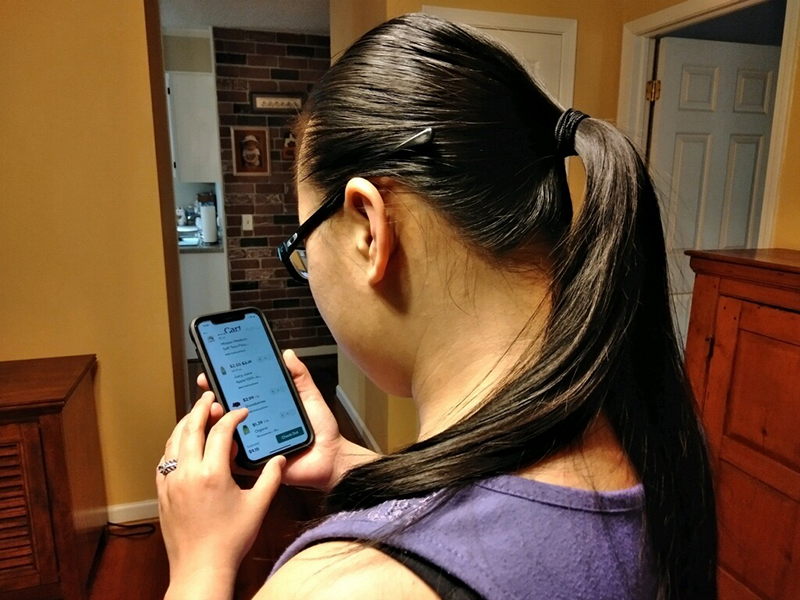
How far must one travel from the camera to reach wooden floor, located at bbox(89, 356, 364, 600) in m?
1.84

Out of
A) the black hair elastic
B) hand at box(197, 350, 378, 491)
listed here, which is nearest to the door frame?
the black hair elastic

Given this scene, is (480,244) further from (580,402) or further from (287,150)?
(287,150)

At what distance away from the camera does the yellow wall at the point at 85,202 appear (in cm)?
178

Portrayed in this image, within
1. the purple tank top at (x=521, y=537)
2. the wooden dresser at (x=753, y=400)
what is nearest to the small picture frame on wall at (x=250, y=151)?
the wooden dresser at (x=753, y=400)

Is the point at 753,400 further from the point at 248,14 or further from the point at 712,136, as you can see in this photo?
the point at 248,14

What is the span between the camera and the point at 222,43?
3811 mm

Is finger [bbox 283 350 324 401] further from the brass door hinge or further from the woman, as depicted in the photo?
the brass door hinge

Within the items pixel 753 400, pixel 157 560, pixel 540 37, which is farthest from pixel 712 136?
pixel 157 560

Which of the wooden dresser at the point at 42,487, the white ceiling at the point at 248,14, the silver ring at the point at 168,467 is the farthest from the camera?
the white ceiling at the point at 248,14

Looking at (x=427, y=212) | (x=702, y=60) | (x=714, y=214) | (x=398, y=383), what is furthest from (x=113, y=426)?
(x=702, y=60)

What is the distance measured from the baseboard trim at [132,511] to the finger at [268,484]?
1.74 meters

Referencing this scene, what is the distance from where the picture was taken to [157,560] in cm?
197

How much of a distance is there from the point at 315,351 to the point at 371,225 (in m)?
3.95

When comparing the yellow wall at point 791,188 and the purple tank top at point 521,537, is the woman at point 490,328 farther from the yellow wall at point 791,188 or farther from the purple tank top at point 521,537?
the yellow wall at point 791,188
